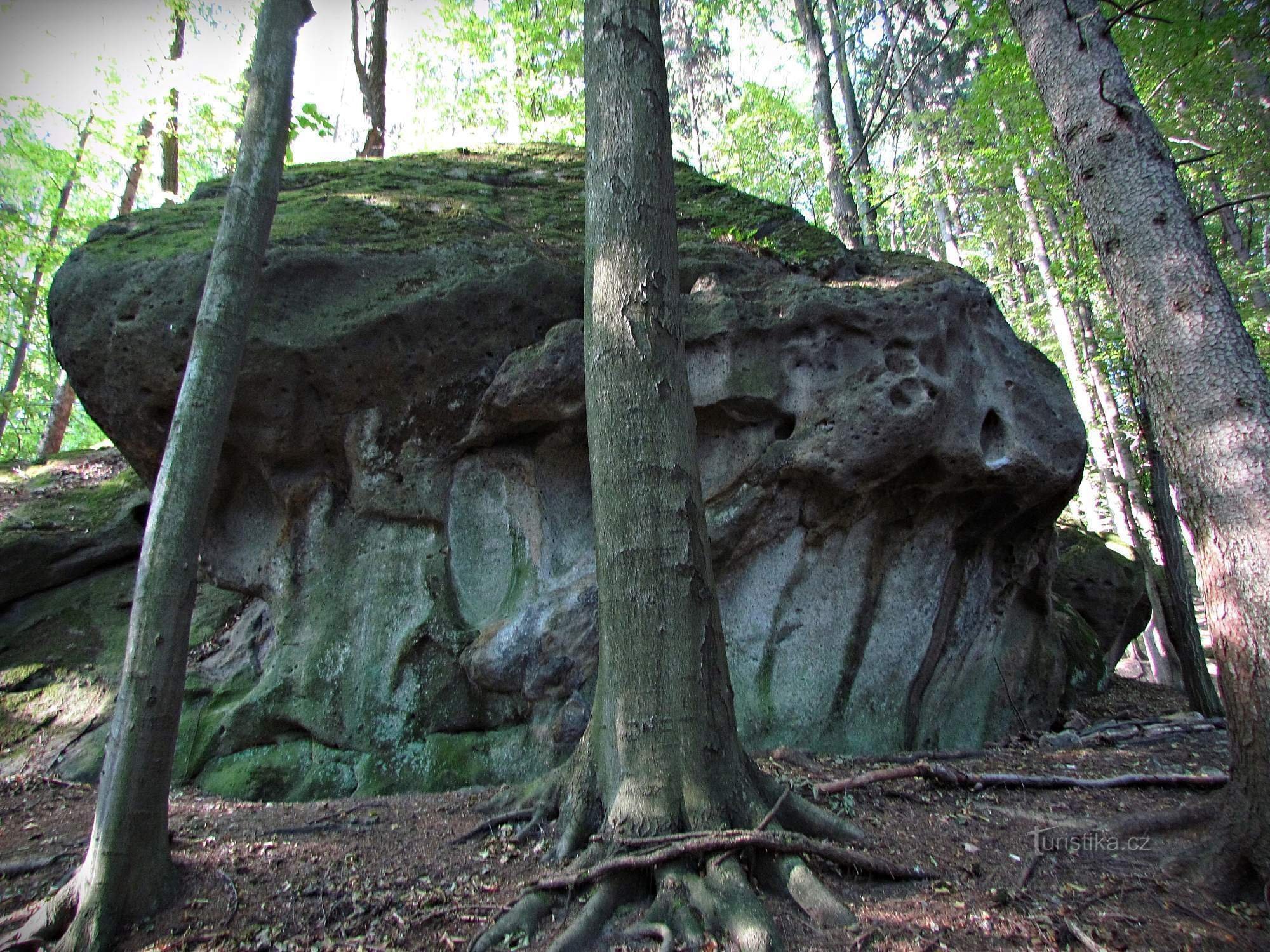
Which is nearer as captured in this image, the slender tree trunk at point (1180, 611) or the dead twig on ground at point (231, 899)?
the dead twig on ground at point (231, 899)

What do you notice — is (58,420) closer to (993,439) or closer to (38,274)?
(38,274)

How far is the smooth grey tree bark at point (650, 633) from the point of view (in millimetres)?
3066

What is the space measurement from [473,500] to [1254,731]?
5571 mm

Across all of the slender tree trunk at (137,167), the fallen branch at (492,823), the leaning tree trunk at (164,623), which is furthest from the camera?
the slender tree trunk at (137,167)

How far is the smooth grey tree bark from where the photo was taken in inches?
121

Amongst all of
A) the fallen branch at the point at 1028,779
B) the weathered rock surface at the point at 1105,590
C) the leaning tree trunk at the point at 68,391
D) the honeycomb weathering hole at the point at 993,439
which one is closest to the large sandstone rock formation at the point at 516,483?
the honeycomb weathering hole at the point at 993,439

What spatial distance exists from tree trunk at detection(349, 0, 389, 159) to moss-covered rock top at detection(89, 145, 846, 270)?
3402mm

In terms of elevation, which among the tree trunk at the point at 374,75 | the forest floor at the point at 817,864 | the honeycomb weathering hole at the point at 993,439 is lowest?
the forest floor at the point at 817,864

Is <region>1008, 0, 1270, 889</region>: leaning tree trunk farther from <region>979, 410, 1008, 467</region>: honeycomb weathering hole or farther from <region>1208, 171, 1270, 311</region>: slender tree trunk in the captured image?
<region>1208, 171, 1270, 311</region>: slender tree trunk

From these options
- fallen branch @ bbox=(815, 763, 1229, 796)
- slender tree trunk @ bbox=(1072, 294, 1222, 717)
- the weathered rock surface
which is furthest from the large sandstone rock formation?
the weathered rock surface

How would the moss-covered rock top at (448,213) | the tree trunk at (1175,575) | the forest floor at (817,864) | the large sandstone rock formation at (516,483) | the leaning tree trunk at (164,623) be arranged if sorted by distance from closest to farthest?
1. the forest floor at (817,864)
2. the leaning tree trunk at (164,623)
3. the large sandstone rock formation at (516,483)
4. the moss-covered rock top at (448,213)
5. the tree trunk at (1175,575)

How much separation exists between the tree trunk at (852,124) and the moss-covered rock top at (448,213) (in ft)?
11.1

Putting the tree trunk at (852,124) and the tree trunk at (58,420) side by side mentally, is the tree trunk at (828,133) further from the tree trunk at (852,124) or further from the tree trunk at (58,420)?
the tree trunk at (58,420)

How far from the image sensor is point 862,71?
17.3 metres
